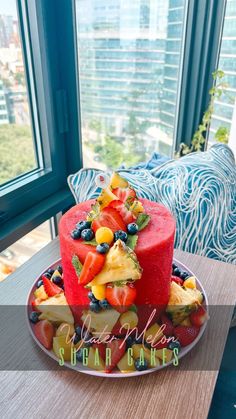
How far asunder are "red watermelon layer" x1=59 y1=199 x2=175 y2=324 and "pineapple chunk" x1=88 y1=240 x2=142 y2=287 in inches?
1.7

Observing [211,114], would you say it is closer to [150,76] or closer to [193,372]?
[150,76]

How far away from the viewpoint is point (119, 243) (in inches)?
23.3

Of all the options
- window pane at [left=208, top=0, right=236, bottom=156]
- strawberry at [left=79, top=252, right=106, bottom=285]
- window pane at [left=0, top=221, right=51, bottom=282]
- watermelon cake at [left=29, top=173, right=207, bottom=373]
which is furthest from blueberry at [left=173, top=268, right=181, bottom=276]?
window pane at [left=208, top=0, right=236, bottom=156]

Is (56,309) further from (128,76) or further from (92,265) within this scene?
(128,76)

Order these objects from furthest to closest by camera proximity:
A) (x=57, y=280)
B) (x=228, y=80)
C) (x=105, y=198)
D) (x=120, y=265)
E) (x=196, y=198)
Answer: (x=228, y=80) < (x=196, y=198) < (x=57, y=280) < (x=105, y=198) < (x=120, y=265)

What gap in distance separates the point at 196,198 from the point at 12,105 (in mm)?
729

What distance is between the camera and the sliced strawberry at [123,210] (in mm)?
667

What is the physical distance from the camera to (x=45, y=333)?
69 centimetres

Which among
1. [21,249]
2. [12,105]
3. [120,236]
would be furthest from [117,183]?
[21,249]

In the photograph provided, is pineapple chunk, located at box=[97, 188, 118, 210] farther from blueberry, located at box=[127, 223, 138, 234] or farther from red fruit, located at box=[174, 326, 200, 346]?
red fruit, located at box=[174, 326, 200, 346]

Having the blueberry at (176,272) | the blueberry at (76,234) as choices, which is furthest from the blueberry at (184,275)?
the blueberry at (76,234)

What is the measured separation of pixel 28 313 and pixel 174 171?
27.6 inches

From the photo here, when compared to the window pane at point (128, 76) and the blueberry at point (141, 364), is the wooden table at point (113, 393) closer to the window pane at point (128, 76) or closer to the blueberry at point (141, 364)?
the blueberry at point (141, 364)

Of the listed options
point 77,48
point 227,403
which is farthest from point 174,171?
point 227,403
